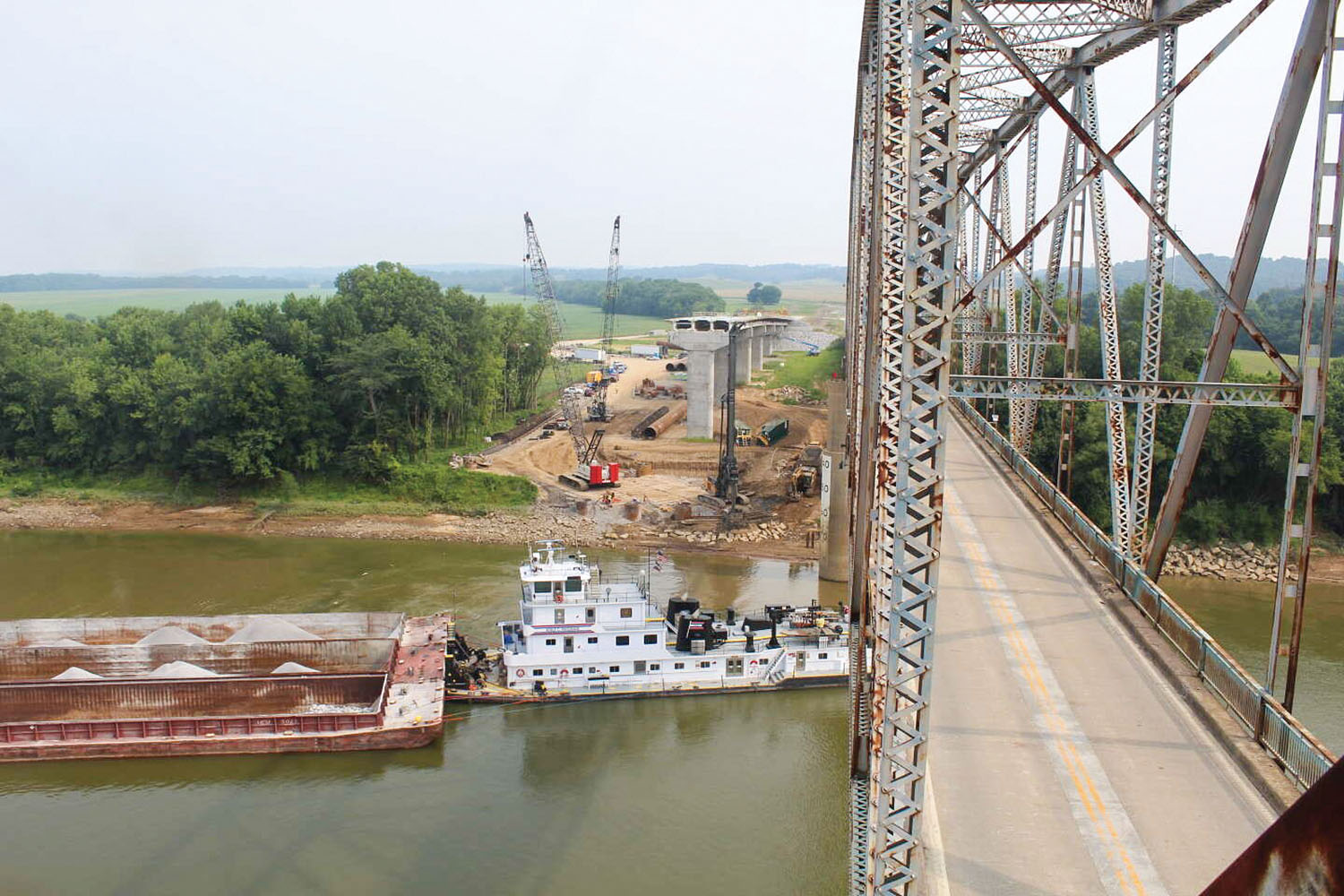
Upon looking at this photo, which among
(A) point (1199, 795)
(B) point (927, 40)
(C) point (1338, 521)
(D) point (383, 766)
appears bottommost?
(D) point (383, 766)

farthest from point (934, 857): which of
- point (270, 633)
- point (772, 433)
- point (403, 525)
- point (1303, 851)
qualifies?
point (772, 433)

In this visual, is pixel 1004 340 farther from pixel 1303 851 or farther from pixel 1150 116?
pixel 1303 851

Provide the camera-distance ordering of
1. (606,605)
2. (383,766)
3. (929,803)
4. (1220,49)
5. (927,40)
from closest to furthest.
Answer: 1. (927,40)
2. (929,803)
3. (1220,49)
4. (383,766)
5. (606,605)

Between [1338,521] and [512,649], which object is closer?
[512,649]

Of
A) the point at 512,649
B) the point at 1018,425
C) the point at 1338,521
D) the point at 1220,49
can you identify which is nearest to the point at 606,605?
the point at 512,649


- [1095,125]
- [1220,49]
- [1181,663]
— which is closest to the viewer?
[1220,49]

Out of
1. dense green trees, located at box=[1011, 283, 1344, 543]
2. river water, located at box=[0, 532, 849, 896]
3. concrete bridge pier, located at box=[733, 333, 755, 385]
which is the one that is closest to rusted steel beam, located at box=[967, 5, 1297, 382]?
river water, located at box=[0, 532, 849, 896]

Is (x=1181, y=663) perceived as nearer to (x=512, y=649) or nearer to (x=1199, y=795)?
(x=1199, y=795)
